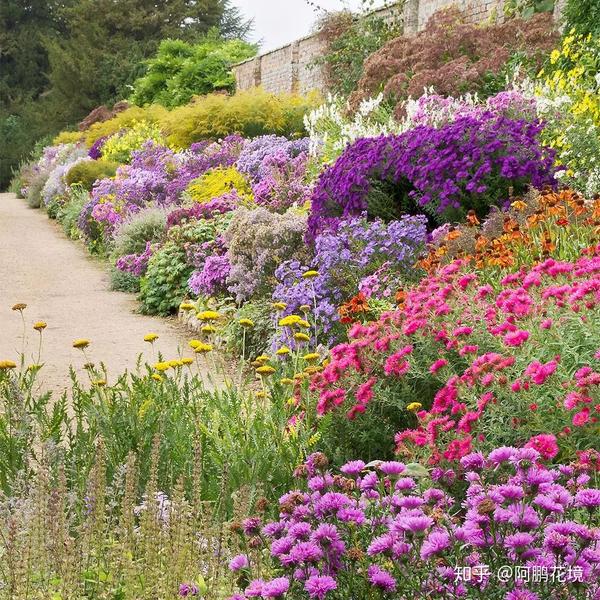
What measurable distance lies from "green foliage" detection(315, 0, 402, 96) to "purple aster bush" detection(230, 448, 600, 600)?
14.6 metres

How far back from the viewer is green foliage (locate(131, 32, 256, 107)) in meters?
25.4

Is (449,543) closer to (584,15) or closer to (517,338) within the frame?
(517,338)

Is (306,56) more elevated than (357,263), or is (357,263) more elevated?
(306,56)

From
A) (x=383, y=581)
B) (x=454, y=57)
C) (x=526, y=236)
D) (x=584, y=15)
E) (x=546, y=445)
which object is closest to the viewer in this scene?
(x=383, y=581)

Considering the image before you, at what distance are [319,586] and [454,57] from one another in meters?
11.4

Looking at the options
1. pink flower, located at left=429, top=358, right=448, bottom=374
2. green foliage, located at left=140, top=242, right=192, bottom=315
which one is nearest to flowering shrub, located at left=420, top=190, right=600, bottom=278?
pink flower, located at left=429, top=358, right=448, bottom=374

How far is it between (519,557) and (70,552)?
1.21 metres

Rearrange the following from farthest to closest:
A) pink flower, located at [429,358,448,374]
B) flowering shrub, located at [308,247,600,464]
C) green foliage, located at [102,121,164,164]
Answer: green foliage, located at [102,121,164,164], pink flower, located at [429,358,448,374], flowering shrub, located at [308,247,600,464]

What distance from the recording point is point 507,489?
1.87 m

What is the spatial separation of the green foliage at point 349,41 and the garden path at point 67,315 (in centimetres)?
621

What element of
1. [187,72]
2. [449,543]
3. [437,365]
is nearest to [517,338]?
[437,365]

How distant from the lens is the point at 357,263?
6.28 m

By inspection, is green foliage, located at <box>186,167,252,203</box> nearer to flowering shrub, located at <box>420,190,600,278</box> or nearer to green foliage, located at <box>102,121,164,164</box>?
flowering shrub, located at <box>420,190,600,278</box>

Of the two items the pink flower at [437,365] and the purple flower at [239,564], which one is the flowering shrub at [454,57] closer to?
the pink flower at [437,365]
